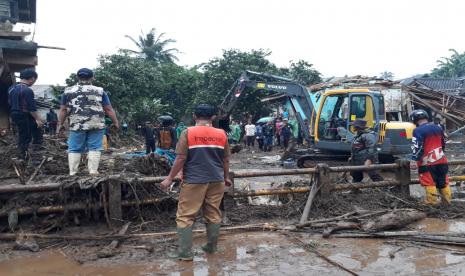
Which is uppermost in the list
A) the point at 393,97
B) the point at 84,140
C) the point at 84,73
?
the point at 393,97

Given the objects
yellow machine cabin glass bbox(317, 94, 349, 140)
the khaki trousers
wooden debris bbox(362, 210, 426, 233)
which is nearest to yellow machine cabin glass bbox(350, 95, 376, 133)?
Result: yellow machine cabin glass bbox(317, 94, 349, 140)

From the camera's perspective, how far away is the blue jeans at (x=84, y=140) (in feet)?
19.0

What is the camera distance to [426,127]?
6.81 m

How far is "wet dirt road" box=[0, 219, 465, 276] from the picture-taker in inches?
163

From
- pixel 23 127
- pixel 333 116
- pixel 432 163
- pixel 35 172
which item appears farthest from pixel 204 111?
pixel 333 116

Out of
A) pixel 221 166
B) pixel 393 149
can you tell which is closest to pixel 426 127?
pixel 221 166

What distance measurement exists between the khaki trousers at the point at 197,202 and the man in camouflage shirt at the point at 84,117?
188 cm

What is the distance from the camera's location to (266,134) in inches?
858

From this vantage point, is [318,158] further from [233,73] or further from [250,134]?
[233,73]

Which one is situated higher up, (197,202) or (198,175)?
(198,175)

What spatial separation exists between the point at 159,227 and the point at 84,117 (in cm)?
177

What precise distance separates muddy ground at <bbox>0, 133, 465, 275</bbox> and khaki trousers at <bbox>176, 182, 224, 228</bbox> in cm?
42

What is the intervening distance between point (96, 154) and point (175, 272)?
2.45m

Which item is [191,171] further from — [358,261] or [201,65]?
[201,65]
